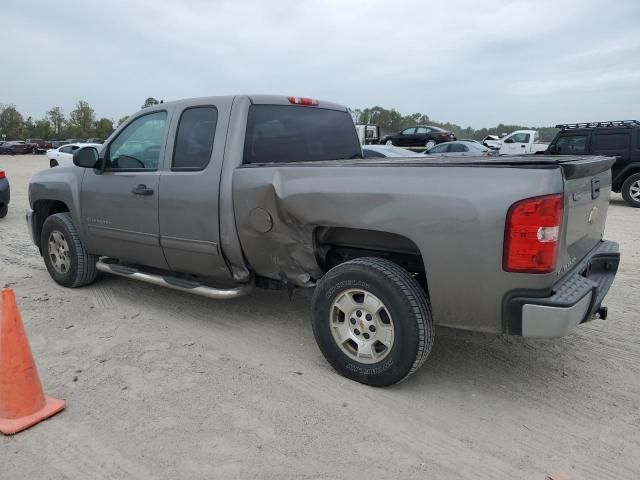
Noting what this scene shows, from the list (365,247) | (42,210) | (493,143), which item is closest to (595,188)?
(365,247)

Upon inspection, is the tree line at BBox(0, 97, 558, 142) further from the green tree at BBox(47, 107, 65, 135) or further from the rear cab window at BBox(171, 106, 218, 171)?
the rear cab window at BBox(171, 106, 218, 171)

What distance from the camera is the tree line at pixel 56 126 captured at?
251 feet

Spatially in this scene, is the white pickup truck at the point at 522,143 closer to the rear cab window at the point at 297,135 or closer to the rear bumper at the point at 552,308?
the rear cab window at the point at 297,135

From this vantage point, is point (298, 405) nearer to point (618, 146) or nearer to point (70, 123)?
point (618, 146)

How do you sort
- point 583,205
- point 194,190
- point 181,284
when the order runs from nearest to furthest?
point 583,205 → point 194,190 → point 181,284

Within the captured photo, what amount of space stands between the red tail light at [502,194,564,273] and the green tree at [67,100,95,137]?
3285 inches

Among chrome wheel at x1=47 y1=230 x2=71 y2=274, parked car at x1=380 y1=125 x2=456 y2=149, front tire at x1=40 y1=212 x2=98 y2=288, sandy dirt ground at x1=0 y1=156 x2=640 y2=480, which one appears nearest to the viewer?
sandy dirt ground at x1=0 y1=156 x2=640 y2=480

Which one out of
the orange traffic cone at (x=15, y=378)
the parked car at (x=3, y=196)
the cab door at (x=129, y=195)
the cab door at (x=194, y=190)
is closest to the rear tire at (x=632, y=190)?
the cab door at (x=194, y=190)

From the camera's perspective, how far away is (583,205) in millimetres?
3088

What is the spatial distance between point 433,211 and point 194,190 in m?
1.95

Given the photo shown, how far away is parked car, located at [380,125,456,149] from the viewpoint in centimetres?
2866

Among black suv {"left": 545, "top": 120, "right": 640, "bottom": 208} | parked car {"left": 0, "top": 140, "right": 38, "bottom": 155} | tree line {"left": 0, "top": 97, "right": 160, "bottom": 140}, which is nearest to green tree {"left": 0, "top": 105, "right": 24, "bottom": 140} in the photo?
tree line {"left": 0, "top": 97, "right": 160, "bottom": 140}

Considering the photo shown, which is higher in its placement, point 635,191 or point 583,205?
point 583,205

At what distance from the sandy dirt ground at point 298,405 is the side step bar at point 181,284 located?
1.16 ft
